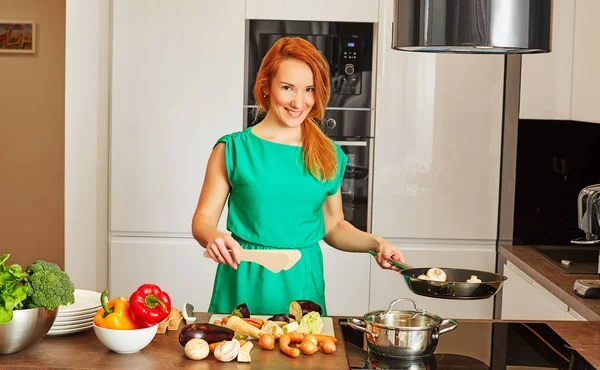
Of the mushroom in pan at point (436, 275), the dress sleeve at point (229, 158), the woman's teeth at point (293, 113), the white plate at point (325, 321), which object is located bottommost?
the white plate at point (325, 321)

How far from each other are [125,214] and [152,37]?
80 cm

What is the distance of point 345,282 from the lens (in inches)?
155

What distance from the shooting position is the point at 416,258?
394 cm

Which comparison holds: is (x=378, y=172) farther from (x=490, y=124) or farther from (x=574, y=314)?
(x=574, y=314)

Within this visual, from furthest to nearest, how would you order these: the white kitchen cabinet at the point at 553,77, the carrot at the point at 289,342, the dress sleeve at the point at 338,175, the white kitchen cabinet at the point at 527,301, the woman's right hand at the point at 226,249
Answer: the white kitchen cabinet at the point at 553,77 → the white kitchen cabinet at the point at 527,301 → the dress sleeve at the point at 338,175 → the woman's right hand at the point at 226,249 → the carrot at the point at 289,342

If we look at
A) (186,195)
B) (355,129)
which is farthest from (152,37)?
(355,129)

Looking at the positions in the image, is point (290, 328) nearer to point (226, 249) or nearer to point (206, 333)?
→ point (206, 333)

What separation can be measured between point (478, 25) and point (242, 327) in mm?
850

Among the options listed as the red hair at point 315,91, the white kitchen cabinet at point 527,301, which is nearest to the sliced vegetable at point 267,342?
the red hair at point 315,91

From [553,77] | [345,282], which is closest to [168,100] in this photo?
[345,282]

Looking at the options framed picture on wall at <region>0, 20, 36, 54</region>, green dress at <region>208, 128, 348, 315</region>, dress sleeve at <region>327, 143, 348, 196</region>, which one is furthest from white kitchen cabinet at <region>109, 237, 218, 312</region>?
framed picture on wall at <region>0, 20, 36, 54</region>

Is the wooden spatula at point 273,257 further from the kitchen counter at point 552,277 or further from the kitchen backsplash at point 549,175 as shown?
the kitchen backsplash at point 549,175

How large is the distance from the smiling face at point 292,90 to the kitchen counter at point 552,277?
0.98 metres

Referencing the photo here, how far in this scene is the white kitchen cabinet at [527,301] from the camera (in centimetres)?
285
